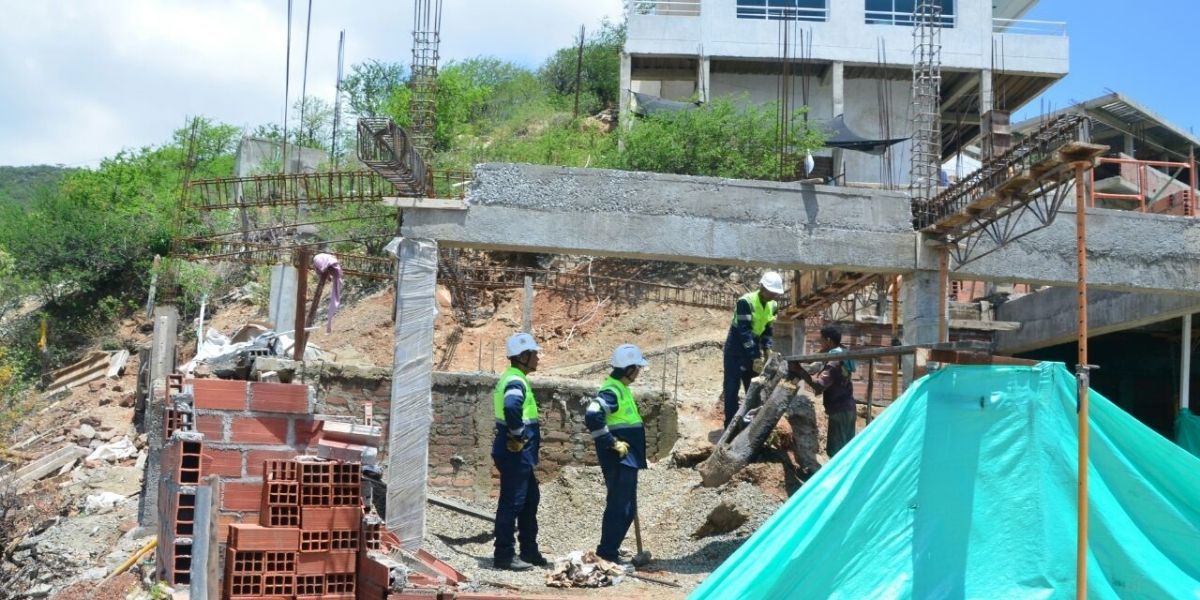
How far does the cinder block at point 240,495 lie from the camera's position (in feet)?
24.5

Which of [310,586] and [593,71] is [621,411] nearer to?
[310,586]

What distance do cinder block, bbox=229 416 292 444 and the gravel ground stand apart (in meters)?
1.96

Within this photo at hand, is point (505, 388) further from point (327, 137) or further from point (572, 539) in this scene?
point (327, 137)

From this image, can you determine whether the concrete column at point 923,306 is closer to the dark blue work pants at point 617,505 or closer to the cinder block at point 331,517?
the dark blue work pants at point 617,505

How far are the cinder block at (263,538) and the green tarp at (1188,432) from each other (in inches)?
475

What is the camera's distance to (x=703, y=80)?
31531mm

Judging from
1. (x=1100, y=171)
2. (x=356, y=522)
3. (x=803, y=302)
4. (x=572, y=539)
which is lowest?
(x=572, y=539)

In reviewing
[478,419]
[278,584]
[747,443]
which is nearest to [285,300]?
[478,419]

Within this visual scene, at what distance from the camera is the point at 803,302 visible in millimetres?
14898

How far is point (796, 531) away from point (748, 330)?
17.5 ft

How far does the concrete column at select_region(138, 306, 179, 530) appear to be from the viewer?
10507mm

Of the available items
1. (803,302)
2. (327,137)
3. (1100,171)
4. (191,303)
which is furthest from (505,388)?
(327,137)

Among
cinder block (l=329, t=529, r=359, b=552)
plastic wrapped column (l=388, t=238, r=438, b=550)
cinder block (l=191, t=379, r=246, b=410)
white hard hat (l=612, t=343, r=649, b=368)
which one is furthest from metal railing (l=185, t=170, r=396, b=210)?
cinder block (l=329, t=529, r=359, b=552)

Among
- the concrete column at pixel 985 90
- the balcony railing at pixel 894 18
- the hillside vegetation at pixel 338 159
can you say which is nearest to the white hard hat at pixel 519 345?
the hillside vegetation at pixel 338 159
